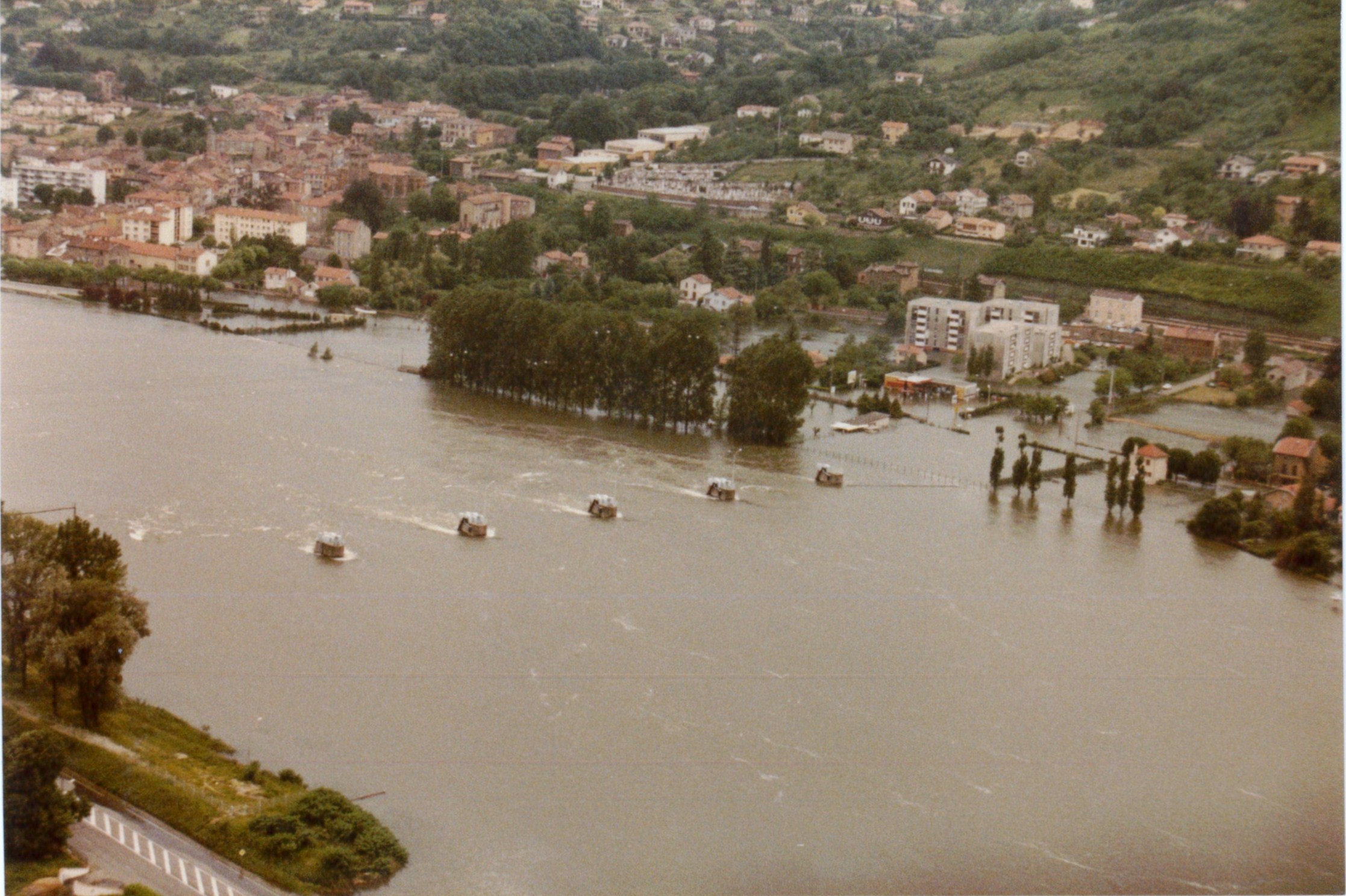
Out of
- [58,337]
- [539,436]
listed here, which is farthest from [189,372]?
[539,436]

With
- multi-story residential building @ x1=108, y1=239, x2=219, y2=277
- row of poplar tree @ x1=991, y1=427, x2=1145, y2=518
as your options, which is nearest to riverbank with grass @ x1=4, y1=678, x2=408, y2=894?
row of poplar tree @ x1=991, y1=427, x2=1145, y2=518

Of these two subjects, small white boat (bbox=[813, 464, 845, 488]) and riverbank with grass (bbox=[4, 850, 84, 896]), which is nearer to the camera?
riverbank with grass (bbox=[4, 850, 84, 896])

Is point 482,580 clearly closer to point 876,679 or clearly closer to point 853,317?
point 876,679

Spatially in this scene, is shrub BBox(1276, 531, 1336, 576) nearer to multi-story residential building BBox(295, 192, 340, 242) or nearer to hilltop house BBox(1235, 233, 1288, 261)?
hilltop house BBox(1235, 233, 1288, 261)

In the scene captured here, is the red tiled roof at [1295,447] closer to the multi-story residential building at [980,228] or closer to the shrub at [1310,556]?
the shrub at [1310,556]

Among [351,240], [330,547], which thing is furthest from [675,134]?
[330,547]

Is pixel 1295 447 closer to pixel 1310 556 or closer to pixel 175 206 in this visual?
pixel 1310 556
